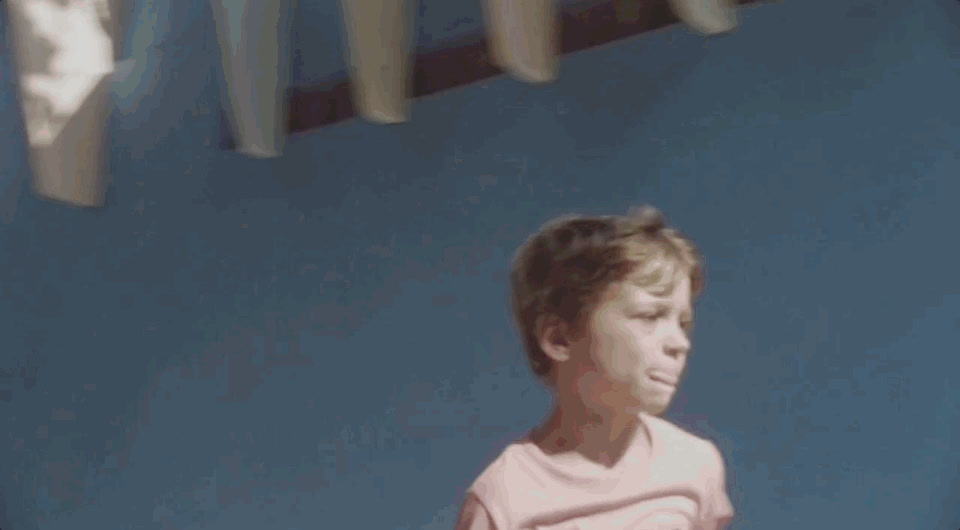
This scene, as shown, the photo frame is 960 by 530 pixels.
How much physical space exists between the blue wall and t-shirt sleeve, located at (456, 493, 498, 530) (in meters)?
0.41

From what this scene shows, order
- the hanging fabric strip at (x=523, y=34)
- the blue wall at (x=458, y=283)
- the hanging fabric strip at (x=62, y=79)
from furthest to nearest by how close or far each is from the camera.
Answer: the blue wall at (x=458, y=283) → the hanging fabric strip at (x=62, y=79) → the hanging fabric strip at (x=523, y=34)

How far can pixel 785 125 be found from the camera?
178 cm

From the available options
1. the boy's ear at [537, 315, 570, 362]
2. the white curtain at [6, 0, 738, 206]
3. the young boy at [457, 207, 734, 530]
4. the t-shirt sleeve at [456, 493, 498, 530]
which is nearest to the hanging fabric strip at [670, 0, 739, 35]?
the white curtain at [6, 0, 738, 206]

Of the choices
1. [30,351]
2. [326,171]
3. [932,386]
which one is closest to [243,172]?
[326,171]

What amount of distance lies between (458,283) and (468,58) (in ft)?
0.94

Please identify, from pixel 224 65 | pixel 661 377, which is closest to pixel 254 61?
pixel 224 65

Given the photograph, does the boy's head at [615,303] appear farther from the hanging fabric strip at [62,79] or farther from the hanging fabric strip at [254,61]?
the hanging fabric strip at [62,79]

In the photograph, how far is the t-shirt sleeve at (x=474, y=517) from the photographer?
1.39 m

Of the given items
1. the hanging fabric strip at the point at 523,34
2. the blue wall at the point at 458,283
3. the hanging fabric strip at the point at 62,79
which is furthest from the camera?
the blue wall at the point at 458,283

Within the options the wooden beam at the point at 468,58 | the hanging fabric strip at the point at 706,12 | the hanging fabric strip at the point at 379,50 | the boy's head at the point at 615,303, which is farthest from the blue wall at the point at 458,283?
the boy's head at the point at 615,303

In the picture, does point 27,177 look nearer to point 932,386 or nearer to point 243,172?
point 243,172

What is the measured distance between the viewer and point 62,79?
1.64m

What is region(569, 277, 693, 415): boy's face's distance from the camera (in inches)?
53.9

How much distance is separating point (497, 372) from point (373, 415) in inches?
6.8
